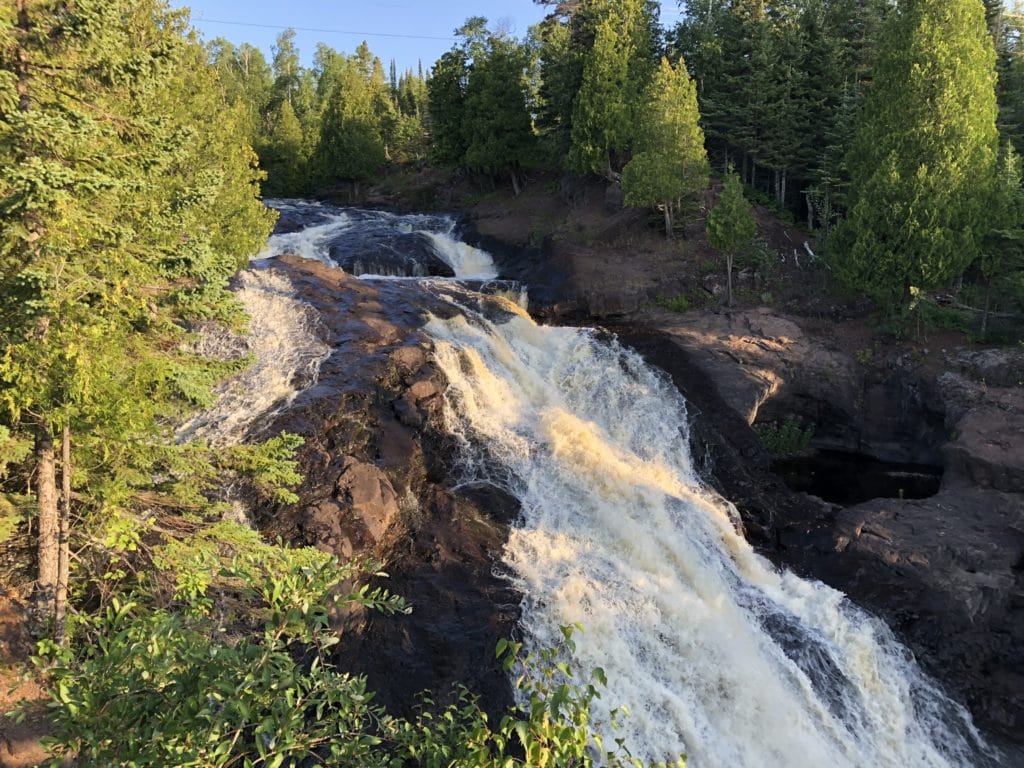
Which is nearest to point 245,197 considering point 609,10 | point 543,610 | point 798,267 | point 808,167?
point 543,610

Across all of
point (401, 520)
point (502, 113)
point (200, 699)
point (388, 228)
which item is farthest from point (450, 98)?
point (200, 699)

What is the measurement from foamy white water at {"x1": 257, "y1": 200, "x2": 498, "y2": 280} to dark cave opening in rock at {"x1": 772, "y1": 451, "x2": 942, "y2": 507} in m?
15.8

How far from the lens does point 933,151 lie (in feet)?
66.5

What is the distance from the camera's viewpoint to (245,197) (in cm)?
1856

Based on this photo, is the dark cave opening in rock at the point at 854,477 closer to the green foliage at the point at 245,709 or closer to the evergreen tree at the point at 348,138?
the green foliage at the point at 245,709

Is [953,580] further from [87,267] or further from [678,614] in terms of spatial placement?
[87,267]

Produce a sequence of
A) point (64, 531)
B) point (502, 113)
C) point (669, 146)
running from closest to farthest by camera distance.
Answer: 1. point (64, 531)
2. point (669, 146)
3. point (502, 113)

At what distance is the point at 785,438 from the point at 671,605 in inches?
424

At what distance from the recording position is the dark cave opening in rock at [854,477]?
63.1ft

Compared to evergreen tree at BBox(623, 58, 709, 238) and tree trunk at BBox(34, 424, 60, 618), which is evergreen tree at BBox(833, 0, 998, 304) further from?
tree trunk at BBox(34, 424, 60, 618)

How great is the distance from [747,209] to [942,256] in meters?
6.74

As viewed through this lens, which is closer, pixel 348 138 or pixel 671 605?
pixel 671 605

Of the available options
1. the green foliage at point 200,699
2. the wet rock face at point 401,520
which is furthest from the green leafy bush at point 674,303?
the green foliage at point 200,699

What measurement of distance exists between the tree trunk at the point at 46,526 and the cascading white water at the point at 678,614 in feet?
23.7
